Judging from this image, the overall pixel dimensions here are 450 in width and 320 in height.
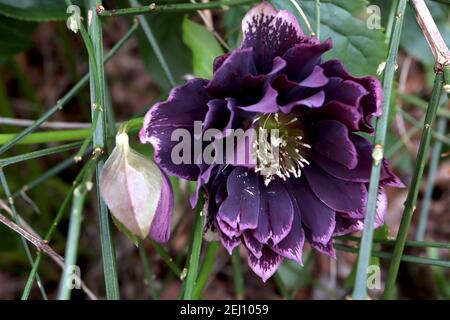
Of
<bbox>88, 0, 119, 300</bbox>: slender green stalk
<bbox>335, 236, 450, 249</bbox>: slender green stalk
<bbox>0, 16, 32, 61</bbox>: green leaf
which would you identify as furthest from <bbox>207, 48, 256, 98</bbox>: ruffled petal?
<bbox>0, 16, 32, 61</bbox>: green leaf

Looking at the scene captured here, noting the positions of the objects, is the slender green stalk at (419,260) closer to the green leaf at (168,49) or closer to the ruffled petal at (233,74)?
the ruffled petal at (233,74)

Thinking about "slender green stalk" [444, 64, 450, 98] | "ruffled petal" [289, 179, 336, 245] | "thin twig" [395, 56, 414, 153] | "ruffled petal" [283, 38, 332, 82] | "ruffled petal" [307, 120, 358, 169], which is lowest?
"ruffled petal" [289, 179, 336, 245]

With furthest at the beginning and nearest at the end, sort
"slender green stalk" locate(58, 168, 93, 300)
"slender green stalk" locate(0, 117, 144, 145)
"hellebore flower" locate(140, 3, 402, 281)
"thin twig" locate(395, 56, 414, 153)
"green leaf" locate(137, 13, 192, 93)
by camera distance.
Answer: "thin twig" locate(395, 56, 414, 153), "green leaf" locate(137, 13, 192, 93), "slender green stalk" locate(0, 117, 144, 145), "hellebore flower" locate(140, 3, 402, 281), "slender green stalk" locate(58, 168, 93, 300)

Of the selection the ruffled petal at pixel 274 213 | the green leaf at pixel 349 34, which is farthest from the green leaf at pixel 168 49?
the ruffled petal at pixel 274 213

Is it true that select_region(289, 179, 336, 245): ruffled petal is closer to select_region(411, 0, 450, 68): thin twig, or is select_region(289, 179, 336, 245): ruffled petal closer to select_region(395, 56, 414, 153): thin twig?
select_region(411, 0, 450, 68): thin twig

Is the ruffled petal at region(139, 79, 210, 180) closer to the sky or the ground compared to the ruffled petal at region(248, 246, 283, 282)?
closer to the sky
